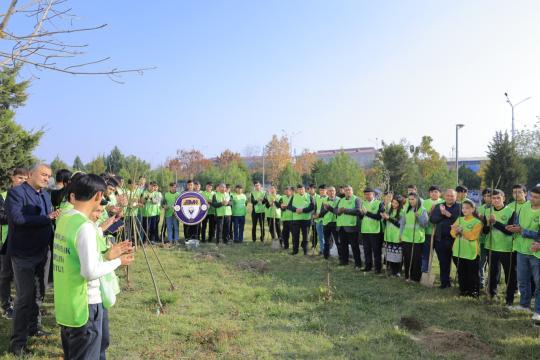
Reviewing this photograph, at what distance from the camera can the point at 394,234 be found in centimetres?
867

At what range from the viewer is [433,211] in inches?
318

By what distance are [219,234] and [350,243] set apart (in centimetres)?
504

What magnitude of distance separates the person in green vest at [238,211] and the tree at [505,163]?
51.0 ft

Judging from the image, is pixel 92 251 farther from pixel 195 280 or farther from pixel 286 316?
pixel 195 280

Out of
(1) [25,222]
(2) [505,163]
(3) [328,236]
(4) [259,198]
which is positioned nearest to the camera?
(1) [25,222]

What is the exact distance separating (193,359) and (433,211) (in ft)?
18.4

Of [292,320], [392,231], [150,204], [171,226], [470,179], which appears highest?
[470,179]

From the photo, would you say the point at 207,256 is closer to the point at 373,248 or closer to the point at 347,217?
the point at 347,217

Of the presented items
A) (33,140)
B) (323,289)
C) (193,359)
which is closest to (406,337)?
(323,289)

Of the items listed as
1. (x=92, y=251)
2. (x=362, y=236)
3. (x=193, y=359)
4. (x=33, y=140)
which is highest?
(x=33, y=140)

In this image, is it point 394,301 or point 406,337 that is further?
point 394,301

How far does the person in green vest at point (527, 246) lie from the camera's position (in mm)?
5977

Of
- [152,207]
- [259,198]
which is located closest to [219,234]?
[259,198]

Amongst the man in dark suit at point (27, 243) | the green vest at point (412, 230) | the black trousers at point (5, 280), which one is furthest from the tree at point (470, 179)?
the man in dark suit at point (27, 243)
